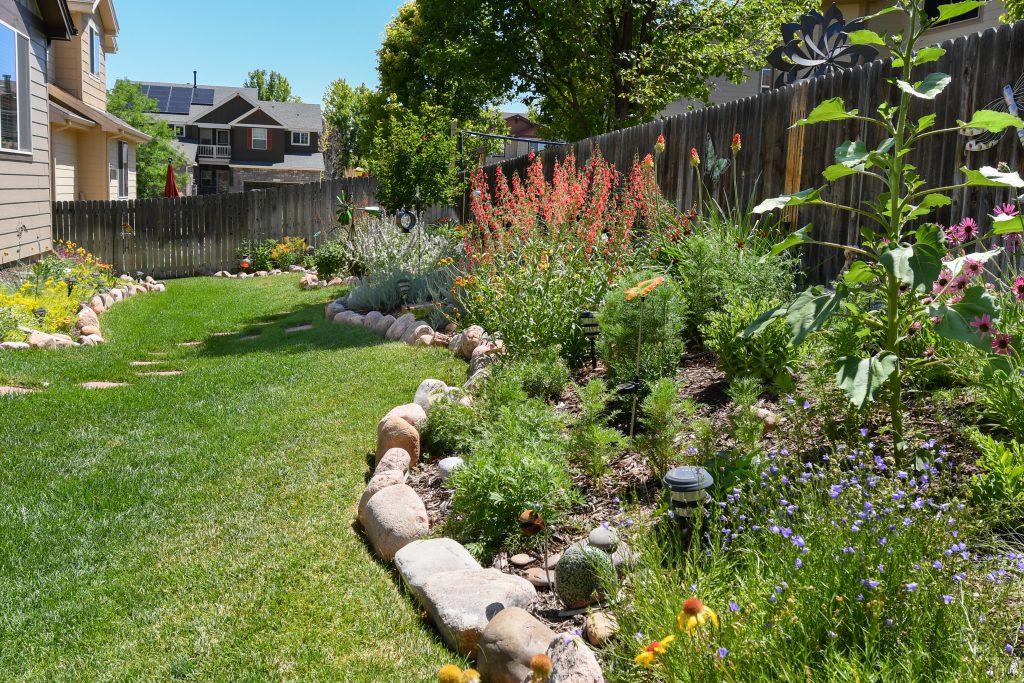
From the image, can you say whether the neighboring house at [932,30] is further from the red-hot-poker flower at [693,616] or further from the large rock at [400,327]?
the red-hot-poker flower at [693,616]

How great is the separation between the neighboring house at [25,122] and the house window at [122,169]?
32.5ft

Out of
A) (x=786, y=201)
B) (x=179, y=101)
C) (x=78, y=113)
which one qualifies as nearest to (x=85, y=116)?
(x=78, y=113)

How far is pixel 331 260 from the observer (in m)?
13.3

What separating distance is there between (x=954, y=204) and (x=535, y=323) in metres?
2.57

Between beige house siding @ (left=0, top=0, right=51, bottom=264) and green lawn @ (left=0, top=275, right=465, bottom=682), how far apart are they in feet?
13.0

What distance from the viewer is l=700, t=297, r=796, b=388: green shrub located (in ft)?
13.3

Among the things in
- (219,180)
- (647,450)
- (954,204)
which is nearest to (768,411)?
(647,450)

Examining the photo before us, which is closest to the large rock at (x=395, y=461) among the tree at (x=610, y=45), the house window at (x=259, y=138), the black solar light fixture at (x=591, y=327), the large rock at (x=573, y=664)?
the black solar light fixture at (x=591, y=327)

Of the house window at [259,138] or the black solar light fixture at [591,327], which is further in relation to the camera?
the house window at [259,138]

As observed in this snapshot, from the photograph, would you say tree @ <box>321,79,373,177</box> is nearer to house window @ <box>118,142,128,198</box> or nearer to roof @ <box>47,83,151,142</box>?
house window @ <box>118,142,128,198</box>

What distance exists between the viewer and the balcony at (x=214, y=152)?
49875mm

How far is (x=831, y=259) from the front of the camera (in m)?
5.73

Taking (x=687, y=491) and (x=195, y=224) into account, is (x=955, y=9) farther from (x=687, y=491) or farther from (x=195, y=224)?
(x=195, y=224)

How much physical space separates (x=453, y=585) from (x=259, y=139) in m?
50.5
